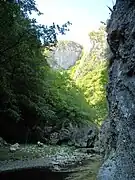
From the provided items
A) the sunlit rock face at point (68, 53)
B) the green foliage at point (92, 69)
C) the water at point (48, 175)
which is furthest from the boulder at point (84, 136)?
the sunlit rock face at point (68, 53)

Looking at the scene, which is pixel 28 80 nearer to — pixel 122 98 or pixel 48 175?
pixel 48 175

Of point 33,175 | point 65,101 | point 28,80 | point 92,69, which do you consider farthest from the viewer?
point 92,69

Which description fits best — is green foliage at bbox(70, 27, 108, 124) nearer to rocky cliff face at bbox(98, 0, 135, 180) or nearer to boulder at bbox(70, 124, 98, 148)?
boulder at bbox(70, 124, 98, 148)

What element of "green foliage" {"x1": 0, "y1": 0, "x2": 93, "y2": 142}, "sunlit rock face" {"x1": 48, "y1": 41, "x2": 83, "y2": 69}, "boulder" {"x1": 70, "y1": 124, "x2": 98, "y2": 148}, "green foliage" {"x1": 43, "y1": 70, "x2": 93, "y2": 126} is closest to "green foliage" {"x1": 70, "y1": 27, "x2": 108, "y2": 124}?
"sunlit rock face" {"x1": 48, "y1": 41, "x2": 83, "y2": 69}

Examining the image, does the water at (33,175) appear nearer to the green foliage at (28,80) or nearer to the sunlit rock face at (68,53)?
the green foliage at (28,80)

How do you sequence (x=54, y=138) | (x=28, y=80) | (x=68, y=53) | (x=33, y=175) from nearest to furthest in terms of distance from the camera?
(x=33, y=175) < (x=28, y=80) < (x=54, y=138) < (x=68, y=53)

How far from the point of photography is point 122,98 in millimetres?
8461

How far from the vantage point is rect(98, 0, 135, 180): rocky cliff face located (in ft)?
23.6

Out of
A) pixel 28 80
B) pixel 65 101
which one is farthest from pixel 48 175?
pixel 65 101

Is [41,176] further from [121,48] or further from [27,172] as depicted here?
[121,48]

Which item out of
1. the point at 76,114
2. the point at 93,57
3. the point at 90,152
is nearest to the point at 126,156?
the point at 90,152

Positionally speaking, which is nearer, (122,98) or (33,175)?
(122,98)

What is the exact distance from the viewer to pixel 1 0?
1279 cm

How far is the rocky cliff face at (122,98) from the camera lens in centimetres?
718
